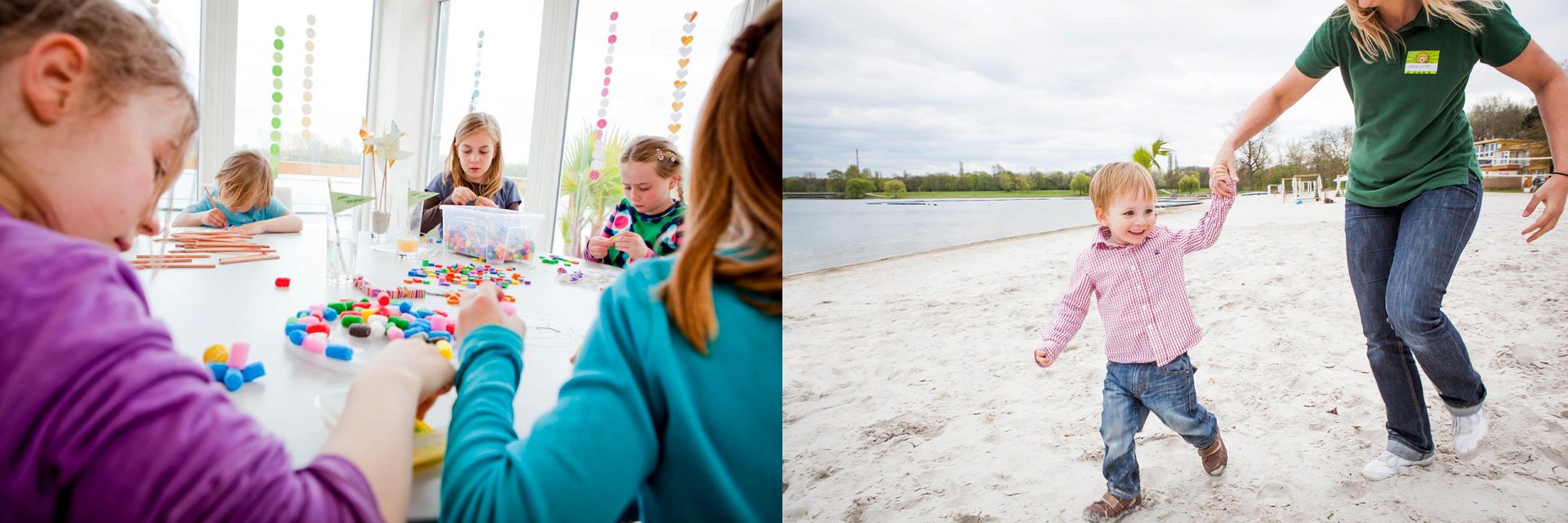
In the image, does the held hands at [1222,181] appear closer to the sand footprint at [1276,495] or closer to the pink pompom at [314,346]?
the sand footprint at [1276,495]

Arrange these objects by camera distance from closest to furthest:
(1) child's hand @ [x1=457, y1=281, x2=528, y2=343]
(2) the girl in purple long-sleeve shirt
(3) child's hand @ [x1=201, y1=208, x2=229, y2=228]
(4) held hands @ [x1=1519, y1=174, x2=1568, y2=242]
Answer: (2) the girl in purple long-sleeve shirt, (1) child's hand @ [x1=457, y1=281, x2=528, y2=343], (4) held hands @ [x1=1519, y1=174, x2=1568, y2=242], (3) child's hand @ [x1=201, y1=208, x2=229, y2=228]

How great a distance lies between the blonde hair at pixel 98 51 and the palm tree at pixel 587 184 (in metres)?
3.07

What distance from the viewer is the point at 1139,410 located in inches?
79.3

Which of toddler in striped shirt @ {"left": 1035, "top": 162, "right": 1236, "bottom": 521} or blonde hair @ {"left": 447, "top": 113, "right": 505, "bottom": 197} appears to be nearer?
toddler in striped shirt @ {"left": 1035, "top": 162, "right": 1236, "bottom": 521}

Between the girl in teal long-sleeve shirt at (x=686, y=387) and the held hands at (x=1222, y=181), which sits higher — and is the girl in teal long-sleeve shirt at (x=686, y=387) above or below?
below

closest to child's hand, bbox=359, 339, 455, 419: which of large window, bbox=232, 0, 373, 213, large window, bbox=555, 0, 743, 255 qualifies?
Result: large window, bbox=555, 0, 743, 255

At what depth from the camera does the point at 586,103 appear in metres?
3.82

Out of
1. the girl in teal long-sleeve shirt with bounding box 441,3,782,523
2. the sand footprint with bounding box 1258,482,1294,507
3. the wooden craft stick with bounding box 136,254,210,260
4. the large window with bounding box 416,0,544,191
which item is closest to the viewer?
the girl in teal long-sleeve shirt with bounding box 441,3,782,523

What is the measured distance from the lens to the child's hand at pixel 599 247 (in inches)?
78.6

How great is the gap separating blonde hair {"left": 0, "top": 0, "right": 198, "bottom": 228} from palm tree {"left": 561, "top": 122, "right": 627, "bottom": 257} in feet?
10.1

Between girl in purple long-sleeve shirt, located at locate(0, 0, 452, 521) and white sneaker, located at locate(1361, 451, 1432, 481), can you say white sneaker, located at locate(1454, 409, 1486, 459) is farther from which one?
girl in purple long-sleeve shirt, located at locate(0, 0, 452, 521)

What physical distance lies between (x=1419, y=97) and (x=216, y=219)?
303cm

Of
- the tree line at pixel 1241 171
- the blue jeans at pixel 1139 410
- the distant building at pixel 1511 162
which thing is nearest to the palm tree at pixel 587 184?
the tree line at pixel 1241 171

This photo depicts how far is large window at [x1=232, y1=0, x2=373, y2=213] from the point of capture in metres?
4.05
